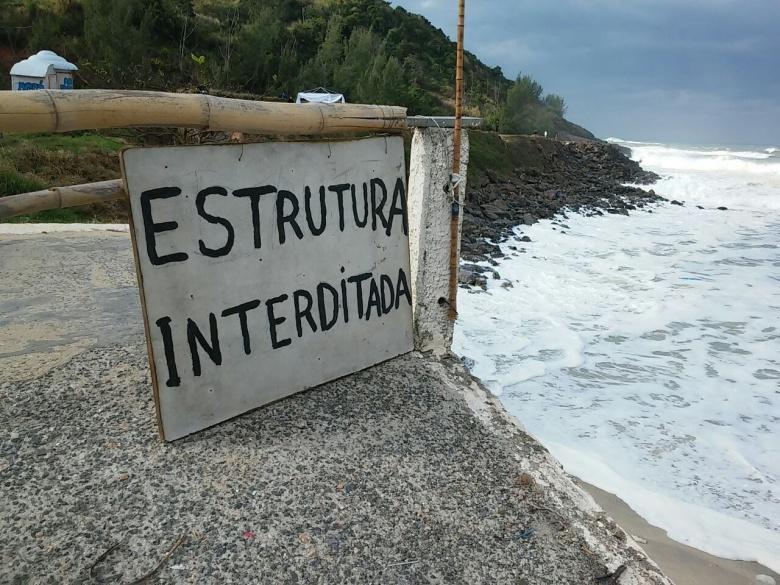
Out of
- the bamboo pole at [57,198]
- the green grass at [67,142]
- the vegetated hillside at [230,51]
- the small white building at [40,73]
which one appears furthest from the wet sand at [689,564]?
the vegetated hillside at [230,51]

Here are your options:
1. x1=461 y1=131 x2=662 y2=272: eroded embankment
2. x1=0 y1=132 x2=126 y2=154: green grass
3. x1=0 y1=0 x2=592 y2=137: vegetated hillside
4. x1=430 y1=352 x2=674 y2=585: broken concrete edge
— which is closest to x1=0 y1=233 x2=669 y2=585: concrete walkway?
x1=430 y1=352 x2=674 y2=585: broken concrete edge

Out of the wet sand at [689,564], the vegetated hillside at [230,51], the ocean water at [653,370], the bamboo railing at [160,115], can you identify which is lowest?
the ocean water at [653,370]

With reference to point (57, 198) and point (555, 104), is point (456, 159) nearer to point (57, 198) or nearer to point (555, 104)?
point (57, 198)

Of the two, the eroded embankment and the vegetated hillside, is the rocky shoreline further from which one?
the vegetated hillside

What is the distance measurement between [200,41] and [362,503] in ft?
100

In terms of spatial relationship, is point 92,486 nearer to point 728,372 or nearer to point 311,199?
point 311,199

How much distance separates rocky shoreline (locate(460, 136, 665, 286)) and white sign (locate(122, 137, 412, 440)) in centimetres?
707

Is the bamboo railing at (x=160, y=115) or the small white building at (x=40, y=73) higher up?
the small white building at (x=40, y=73)

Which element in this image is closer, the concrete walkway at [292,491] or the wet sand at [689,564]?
the concrete walkway at [292,491]

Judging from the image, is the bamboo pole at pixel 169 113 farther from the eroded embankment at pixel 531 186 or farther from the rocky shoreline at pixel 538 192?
the eroded embankment at pixel 531 186

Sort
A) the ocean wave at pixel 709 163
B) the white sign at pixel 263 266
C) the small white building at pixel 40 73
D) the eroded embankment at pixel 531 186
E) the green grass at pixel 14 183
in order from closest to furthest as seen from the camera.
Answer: the white sign at pixel 263 266 → the green grass at pixel 14 183 → the small white building at pixel 40 73 → the eroded embankment at pixel 531 186 → the ocean wave at pixel 709 163

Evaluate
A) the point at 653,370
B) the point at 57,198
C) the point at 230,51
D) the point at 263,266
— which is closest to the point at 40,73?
the point at 57,198

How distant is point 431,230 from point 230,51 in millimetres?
27197

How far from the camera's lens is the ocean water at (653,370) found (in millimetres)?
4230
